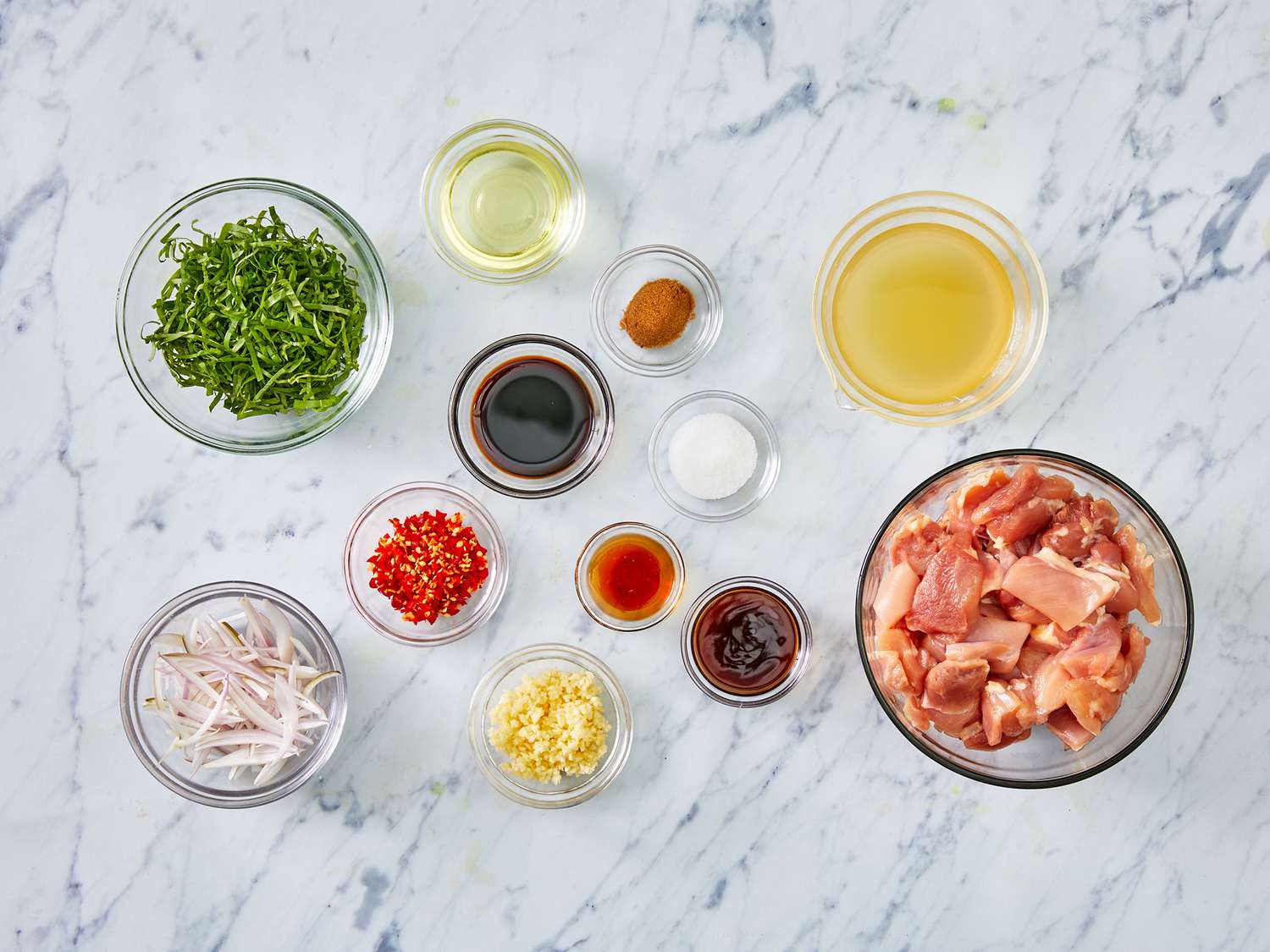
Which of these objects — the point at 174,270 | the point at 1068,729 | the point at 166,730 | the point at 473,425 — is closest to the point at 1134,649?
the point at 1068,729

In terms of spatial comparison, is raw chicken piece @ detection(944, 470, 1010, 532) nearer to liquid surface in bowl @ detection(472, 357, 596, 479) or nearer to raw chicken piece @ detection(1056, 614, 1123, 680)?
raw chicken piece @ detection(1056, 614, 1123, 680)

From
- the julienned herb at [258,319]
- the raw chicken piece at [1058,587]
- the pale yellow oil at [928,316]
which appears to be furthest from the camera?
the pale yellow oil at [928,316]

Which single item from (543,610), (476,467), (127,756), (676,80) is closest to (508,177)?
(676,80)

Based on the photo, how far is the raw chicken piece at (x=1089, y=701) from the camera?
190 cm

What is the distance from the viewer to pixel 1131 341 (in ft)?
7.66

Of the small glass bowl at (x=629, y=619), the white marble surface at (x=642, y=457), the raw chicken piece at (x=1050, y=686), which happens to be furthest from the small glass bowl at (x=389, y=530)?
the raw chicken piece at (x=1050, y=686)

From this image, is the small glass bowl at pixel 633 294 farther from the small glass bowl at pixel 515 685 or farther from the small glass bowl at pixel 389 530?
the small glass bowl at pixel 515 685

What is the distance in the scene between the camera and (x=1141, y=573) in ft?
6.39

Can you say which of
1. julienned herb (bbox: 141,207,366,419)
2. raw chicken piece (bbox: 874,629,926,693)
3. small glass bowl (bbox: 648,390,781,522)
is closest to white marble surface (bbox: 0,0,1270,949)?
small glass bowl (bbox: 648,390,781,522)

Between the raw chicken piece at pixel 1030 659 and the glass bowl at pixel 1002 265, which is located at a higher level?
the glass bowl at pixel 1002 265

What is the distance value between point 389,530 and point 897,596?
49.4 inches

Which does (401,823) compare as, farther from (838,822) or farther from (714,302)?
(714,302)

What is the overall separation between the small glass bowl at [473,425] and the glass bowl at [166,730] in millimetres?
555

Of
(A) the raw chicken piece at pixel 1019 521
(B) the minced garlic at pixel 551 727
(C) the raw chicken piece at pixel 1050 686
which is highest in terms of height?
(A) the raw chicken piece at pixel 1019 521
